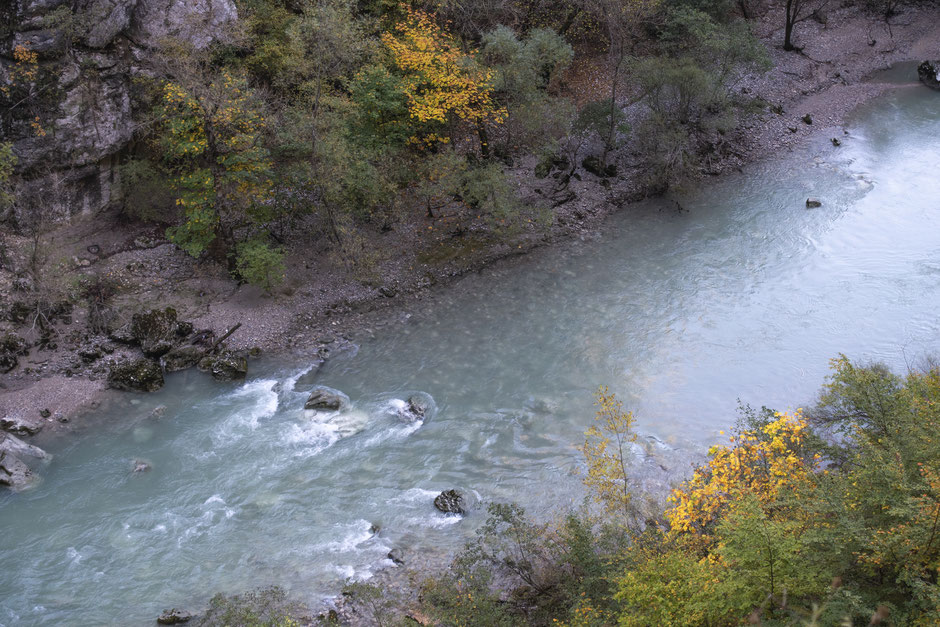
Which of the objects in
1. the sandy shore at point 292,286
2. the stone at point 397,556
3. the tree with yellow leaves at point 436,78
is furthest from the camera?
the tree with yellow leaves at point 436,78

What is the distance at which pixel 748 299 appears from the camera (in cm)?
2217

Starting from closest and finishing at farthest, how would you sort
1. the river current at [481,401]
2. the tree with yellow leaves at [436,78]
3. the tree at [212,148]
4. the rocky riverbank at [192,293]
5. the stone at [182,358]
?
1. the river current at [481,401]
2. the rocky riverbank at [192,293]
3. the tree at [212,148]
4. the stone at [182,358]
5. the tree with yellow leaves at [436,78]

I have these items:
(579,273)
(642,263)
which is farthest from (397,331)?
(642,263)

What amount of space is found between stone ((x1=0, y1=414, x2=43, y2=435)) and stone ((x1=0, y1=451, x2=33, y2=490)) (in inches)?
44.5

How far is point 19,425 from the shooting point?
717 inches

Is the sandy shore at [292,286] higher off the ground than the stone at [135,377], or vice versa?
the sandy shore at [292,286]

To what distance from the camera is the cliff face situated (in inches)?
846

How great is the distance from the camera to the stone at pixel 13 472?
55.0ft

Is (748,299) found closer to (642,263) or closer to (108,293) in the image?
(642,263)

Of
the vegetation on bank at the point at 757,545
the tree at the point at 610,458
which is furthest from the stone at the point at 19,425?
the tree at the point at 610,458

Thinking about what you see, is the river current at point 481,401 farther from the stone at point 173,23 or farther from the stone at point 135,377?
the stone at point 173,23

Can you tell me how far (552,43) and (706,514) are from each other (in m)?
20.3

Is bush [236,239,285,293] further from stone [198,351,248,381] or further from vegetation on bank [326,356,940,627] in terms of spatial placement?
vegetation on bank [326,356,940,627]

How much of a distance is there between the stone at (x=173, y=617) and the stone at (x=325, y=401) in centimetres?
665
